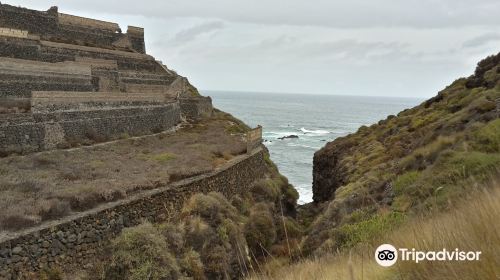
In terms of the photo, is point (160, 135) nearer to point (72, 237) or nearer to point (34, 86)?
point (34, 86)

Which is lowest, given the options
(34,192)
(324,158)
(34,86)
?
(324,158)

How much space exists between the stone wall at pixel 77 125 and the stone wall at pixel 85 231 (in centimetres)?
792

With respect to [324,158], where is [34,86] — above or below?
above

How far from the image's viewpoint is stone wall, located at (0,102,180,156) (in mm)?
17953

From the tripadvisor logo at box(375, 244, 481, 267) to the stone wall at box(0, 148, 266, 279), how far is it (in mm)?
7969

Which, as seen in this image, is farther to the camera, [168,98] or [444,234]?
[168,98]

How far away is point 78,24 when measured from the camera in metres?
39.7

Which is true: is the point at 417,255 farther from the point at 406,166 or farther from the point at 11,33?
the point at 11,33

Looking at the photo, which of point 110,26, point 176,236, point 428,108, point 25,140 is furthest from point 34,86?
point 428,108

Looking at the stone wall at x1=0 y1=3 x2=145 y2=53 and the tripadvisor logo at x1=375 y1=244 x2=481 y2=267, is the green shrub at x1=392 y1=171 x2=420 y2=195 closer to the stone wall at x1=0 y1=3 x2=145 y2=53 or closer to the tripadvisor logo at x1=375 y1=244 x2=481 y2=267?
the tripadvisor logo at x1=375 y1=244 x2=481 y2=267

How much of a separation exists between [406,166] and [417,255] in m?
13.0

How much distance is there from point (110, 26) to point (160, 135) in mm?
22035

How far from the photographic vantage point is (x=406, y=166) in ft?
52.7

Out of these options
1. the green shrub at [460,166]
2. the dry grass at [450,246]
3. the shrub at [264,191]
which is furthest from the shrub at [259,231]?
the dry grass at [450,246]
